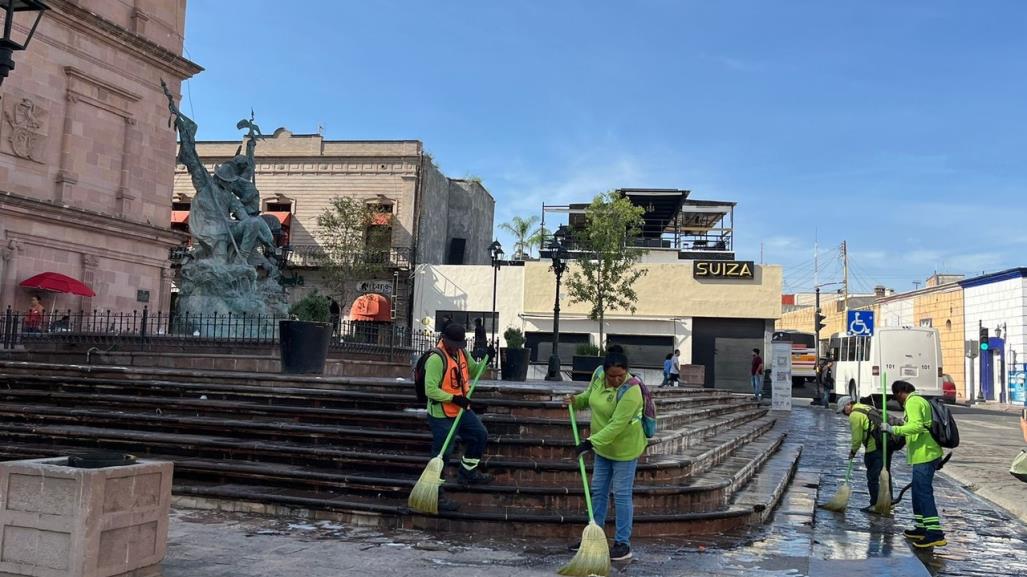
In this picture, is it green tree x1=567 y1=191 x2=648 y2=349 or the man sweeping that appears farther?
green tree x1=567 y1=191 x2=648 y2=349

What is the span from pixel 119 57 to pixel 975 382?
3915 centimetres

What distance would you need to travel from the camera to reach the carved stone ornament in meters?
21.4

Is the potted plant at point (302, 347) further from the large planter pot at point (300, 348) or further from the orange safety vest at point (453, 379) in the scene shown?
the orange safety vest at point (453, 379)

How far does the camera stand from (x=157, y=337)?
572 inches

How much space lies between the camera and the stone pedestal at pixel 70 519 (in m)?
4.52

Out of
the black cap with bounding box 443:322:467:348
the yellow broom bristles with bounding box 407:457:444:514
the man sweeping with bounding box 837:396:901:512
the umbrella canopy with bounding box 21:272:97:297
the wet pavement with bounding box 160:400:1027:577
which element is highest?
the umbrella canopy with bounding box 21:272:97:297

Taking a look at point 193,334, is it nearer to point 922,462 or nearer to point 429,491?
point 429,491

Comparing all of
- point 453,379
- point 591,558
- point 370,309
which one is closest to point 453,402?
point 453,379

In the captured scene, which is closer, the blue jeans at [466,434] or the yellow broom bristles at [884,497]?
the blue jeans at [466,434]

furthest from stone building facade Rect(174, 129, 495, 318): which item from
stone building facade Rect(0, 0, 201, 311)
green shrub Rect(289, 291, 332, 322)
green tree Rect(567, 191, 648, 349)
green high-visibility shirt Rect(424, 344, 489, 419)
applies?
green high-visibility shirt Rect(424, 344, 489, 419)

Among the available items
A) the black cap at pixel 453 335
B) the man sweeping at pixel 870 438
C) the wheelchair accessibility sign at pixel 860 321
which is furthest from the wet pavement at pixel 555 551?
the wheelchair accessibility sign at pixel 860 321

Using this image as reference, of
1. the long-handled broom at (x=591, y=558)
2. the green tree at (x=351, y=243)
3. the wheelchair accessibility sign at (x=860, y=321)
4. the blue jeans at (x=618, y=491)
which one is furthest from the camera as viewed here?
the green tree at (x=351, y=243)

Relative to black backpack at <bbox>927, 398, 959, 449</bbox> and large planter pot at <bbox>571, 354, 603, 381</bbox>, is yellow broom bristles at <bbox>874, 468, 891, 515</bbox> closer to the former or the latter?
black backpack at <bbox>927, 398, 959, 449</bbox>

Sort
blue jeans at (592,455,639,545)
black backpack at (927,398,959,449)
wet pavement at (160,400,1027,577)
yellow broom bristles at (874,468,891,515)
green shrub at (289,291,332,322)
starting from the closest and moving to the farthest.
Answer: wet pavement at (160,400,1027,577), blue jeans at (592,455,639,545), black backpack at (927,398,959,449), yellow broom bristles at (874,468,891,515), green shrub at (289,291,332,322)
